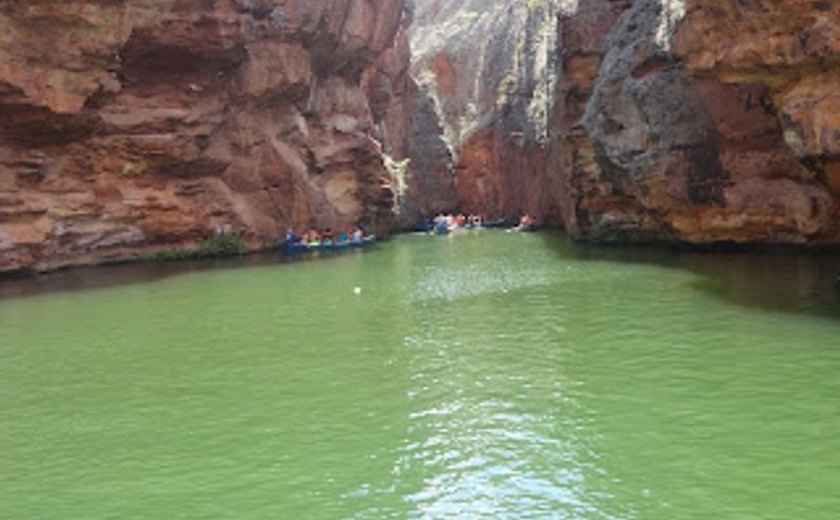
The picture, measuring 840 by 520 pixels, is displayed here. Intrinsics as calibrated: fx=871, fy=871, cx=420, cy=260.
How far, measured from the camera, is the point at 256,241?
4053 centimetres

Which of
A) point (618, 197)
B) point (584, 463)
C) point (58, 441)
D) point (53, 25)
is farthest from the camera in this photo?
point (618, 197)

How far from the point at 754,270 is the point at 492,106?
45.6m

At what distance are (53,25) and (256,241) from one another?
46.9 ft

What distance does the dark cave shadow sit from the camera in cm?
1684

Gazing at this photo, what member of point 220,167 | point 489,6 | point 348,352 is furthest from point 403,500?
point 489,6

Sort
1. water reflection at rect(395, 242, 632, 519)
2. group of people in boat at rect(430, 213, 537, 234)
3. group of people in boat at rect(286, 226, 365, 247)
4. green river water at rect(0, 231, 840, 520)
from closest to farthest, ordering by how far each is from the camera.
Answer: water reflection at rect(395, 242, 632, 519), green river water at rect(0, 231, 840, 520), group of people in boat at rect(286, 226, 365, 247), group of people in boat at rect(430, 213, 537, 234)

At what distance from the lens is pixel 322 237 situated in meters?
41.8

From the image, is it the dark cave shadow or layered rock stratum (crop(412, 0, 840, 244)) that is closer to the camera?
the dark cave shadow

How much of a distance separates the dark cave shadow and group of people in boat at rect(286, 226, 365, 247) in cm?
1183

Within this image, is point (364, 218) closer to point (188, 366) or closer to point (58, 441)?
point (188, 366)

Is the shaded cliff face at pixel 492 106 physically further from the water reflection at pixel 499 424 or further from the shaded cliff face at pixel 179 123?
the water reflection at pixel 499 424

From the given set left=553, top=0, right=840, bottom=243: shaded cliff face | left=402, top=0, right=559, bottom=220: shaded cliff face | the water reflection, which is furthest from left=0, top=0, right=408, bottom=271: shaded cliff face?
the water reflection

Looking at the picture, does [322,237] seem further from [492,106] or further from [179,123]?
[492,106]

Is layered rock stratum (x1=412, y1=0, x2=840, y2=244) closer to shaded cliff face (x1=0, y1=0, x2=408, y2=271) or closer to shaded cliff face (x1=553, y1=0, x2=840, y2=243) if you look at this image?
shaded cliff face (x1=553, y1=0, x2=840, y2=243)
